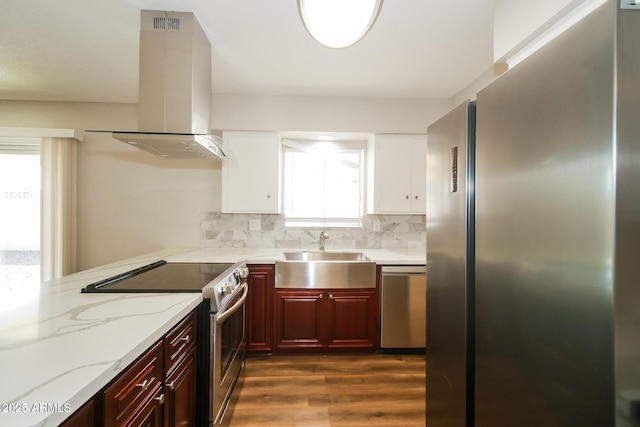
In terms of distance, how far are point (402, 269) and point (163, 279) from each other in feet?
6.19

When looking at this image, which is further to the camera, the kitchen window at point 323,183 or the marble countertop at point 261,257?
the kitchen window at point 323,183

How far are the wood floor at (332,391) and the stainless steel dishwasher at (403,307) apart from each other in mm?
152

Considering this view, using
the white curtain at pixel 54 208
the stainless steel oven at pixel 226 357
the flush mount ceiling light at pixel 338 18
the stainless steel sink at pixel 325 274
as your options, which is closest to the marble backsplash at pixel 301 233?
the stainless steel sink at pixel 325 274

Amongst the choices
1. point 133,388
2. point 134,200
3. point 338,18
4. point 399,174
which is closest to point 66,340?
point 133,388

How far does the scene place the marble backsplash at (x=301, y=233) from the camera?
3033mm

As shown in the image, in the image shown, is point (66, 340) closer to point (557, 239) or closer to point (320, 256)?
point (557, 239)

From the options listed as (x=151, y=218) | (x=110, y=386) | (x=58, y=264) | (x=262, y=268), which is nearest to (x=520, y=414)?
(x=110, y=386)

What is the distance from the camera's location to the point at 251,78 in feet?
8.16

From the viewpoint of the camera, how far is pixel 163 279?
63.7 inches

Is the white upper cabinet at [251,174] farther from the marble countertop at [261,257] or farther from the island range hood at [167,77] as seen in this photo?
the island range hood at [167,77]

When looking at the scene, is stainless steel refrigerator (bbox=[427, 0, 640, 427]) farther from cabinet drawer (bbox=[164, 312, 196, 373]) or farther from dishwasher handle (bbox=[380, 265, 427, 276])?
dishwasher handle (bbox=[380, 265, 427, 276])

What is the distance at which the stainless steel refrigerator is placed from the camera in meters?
0.50

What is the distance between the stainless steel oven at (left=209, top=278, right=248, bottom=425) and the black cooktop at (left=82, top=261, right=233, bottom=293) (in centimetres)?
21

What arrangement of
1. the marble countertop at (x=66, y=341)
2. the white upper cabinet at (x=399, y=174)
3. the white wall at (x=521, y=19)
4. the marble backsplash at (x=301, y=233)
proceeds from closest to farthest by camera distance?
1. the marble countertop at (x=66, y=341)
2. the white wall at (x=521, y=19)
3. the white upper cabinet at (x=399, y=174)
4. the marble backsplash at (x=301, y=233)
